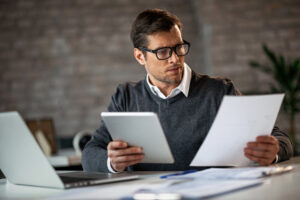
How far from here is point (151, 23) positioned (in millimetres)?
2115

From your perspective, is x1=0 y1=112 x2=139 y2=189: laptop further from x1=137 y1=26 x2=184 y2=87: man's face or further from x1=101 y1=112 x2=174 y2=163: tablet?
x1=137 y1=26 x2=184 y2=87: man's face

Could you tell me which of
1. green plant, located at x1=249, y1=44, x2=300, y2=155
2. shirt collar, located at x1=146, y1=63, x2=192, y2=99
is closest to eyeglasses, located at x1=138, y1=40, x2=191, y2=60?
shirt collar, located at x1=146, y1=63, x2=192, y2=99

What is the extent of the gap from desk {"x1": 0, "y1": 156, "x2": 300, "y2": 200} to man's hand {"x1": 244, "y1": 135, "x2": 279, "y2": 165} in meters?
0.10

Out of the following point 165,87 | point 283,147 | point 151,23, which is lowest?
point 283,147

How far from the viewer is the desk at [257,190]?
3.61ft

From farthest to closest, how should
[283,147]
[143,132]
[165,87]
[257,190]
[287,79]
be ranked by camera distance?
1. [287,79]
2. [165,87]
3. [283,147]
4. [143,132]
5. [257,190]

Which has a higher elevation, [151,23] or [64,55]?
[151,23]

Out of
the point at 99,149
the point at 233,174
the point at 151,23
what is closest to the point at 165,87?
the point at 151,23

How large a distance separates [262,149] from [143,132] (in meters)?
0.40

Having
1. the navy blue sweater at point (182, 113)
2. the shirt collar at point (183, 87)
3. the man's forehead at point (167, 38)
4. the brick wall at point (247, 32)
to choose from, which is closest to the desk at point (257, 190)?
the navy blue sweater at point (182, 113)

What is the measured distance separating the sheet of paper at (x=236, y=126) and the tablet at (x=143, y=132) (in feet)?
0.42

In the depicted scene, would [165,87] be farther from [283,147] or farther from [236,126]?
[236,126]

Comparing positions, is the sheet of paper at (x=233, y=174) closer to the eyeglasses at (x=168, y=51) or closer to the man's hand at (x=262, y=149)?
the man's hand at (x=262, y=149)

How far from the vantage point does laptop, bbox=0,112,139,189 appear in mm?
1355
